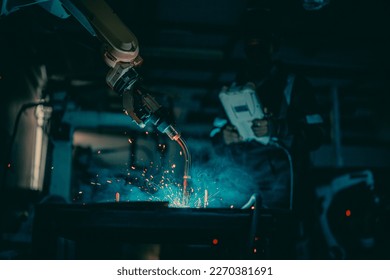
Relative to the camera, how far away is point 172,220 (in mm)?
1483

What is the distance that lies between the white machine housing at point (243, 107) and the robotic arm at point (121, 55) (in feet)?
3.49

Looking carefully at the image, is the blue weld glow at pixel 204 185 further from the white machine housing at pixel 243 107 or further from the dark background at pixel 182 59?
the dark background at pixel 182 59

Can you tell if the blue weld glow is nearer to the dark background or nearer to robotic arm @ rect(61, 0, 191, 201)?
the dark background

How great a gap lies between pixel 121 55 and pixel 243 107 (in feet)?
4.29

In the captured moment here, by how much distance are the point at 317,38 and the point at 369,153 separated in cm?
580

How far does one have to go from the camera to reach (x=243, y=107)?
2.75m

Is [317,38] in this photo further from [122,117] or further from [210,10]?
[122,117]

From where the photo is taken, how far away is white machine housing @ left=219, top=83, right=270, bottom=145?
264 cm

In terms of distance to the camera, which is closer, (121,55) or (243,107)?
(121,55)

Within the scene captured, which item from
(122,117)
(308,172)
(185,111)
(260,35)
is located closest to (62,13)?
(260,35)

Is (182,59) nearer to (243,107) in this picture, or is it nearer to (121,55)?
(243,107)

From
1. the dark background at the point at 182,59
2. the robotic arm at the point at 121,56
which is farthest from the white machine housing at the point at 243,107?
the robotic arm at the point at 121,56

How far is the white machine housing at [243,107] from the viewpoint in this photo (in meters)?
2.64

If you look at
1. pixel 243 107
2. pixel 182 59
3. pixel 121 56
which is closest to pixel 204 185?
pixel 243 107
